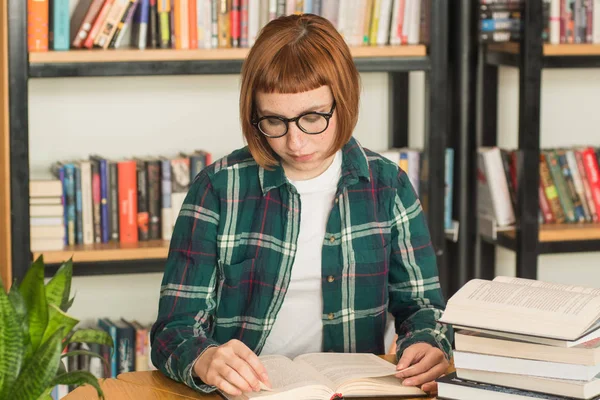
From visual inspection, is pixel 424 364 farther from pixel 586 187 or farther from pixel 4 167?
pixel 586 187

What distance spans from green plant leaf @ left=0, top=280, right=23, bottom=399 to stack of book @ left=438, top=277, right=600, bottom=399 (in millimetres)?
560

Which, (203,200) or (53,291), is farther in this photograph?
(203,200)

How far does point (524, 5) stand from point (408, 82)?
1.51 feet

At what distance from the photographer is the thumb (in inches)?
56.2

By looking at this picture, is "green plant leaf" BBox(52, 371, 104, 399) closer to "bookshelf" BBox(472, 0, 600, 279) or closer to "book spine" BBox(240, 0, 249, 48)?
"book spine" BBox(240, 0, 249, 48)

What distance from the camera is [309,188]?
172cm

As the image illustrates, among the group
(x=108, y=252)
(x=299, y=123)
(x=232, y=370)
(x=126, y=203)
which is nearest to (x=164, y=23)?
(x=126, y=203)

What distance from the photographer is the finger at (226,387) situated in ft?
4.38

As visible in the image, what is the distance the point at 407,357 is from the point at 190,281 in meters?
0.39

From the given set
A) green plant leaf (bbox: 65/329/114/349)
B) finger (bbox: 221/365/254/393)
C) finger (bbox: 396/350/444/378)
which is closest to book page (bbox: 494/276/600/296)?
finger (bbox: 396/350/444/378)

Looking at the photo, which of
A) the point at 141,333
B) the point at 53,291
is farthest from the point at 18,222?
the point at 53,291

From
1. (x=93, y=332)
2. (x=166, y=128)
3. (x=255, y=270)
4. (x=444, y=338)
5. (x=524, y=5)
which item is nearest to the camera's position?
(x=93, y=332)

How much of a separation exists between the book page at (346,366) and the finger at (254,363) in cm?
10

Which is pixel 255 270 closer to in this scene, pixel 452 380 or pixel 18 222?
pixel 452 380
